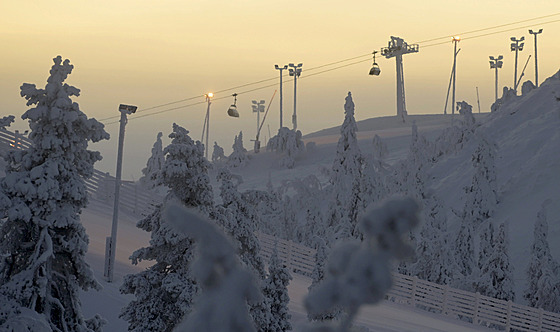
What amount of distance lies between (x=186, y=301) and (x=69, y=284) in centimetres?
240

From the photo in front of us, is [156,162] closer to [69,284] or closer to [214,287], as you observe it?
[69,284]

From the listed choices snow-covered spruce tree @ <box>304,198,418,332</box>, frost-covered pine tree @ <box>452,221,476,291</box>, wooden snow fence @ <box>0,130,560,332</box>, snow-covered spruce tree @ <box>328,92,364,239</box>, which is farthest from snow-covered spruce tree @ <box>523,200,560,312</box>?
snow-covered spruce tree @ <box>304,198,418,332</box>

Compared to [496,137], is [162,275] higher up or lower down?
lower down

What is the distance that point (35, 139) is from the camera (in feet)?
46.7

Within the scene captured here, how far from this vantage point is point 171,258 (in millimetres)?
16125

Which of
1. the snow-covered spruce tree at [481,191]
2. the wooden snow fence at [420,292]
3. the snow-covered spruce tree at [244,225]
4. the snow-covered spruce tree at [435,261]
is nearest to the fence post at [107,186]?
the wooden snow fence at [420,292]

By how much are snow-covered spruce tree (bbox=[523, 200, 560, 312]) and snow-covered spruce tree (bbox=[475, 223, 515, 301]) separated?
10.6ft

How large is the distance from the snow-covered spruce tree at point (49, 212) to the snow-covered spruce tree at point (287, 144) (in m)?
84.2

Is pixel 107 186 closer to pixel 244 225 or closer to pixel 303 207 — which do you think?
pixel 244 225

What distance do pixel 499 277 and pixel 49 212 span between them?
33881 mm

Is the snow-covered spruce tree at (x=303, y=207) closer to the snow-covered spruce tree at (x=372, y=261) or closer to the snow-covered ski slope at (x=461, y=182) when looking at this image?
the snow-covered ski slope at (x=461, y=182)

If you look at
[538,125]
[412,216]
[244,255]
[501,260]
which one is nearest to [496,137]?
[538,125]

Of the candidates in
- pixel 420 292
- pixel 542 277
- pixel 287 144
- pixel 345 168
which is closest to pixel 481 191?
pixel 345 168

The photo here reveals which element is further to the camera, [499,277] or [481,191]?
[481,191]
